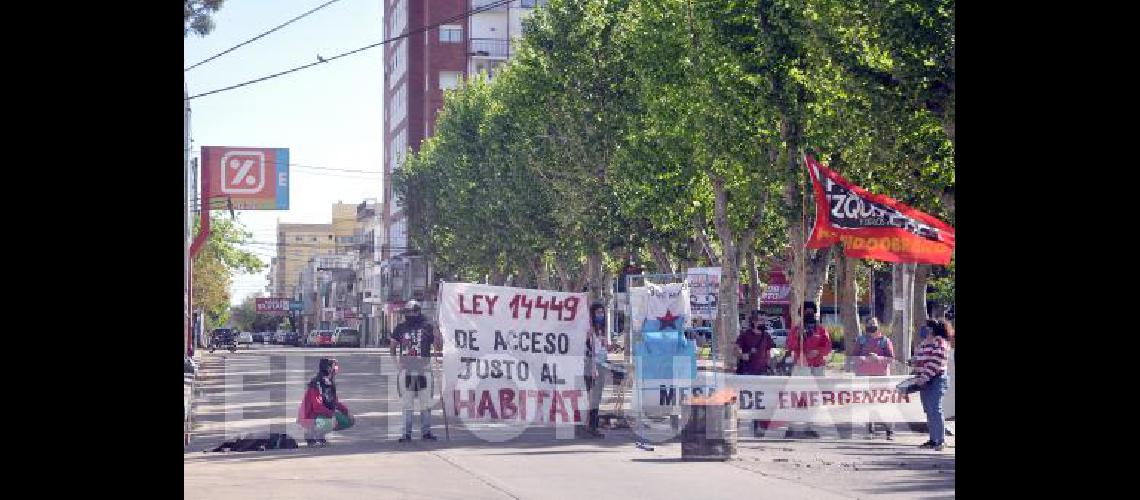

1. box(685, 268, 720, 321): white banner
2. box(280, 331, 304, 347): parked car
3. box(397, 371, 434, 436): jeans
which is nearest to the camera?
box(397, 371, 434, 436): jeans

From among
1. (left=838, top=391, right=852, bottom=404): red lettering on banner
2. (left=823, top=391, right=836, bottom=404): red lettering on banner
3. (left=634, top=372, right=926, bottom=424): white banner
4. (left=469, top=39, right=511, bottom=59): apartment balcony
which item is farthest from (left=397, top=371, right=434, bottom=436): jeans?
(left=469, top=39, right=511, bottom=59): apartment balcony

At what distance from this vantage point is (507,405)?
19047mm

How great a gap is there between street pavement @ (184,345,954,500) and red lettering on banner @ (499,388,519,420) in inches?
14.0

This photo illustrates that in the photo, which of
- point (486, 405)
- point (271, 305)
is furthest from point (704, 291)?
point (271, 305)

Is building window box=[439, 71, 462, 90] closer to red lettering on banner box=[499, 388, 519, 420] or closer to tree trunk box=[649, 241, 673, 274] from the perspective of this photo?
tree trunk box=[649, 241, 673, 274]

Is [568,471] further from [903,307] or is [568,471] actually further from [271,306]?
[271,306]

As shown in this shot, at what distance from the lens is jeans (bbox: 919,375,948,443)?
17875 millimetres

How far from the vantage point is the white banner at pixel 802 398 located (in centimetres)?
1989

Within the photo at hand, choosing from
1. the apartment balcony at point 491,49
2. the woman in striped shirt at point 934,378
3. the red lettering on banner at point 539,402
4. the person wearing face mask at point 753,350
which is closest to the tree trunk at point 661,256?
the person wearing face mask at point 753,350

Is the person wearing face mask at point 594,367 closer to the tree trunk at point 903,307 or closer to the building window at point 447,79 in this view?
the tree trunk at point 903,307

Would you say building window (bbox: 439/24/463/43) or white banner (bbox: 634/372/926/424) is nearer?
white banner (bbox: 634/372/926/424)

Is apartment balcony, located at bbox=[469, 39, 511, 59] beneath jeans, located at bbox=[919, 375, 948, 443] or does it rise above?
above
